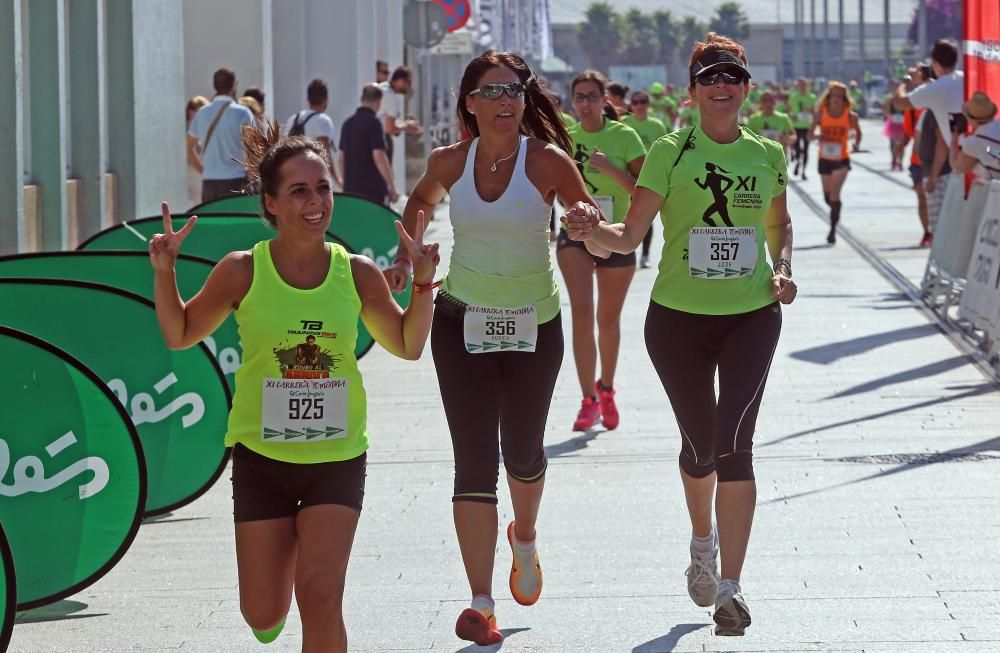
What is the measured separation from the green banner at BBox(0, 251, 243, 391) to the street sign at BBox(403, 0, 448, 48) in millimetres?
15709

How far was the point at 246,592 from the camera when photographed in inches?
189

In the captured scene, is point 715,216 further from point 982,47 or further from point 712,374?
point 982,47

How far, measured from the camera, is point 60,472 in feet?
18.9

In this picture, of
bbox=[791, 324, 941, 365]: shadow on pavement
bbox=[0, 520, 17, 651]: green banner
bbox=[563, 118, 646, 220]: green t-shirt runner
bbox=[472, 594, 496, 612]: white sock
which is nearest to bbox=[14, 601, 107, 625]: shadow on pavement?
bbox=[472, 594, 496, 612]: white sock

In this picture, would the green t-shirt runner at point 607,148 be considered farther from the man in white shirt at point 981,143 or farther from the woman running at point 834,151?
the woman running at point 834,151

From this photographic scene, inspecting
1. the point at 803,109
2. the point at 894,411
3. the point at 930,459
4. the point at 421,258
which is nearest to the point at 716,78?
the point at 421,258

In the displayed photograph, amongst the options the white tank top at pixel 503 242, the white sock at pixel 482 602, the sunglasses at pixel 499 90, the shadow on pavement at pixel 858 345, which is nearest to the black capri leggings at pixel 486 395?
the white tank top at pixel 503 242

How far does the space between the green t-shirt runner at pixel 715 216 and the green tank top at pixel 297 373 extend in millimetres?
1512

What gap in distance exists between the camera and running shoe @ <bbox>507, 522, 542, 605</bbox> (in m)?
6.14

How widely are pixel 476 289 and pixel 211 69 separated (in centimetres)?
1577

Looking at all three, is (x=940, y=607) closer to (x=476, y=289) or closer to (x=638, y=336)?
(x=476, y=289)

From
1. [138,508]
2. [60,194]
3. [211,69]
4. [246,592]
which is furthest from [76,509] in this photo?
[211,69]

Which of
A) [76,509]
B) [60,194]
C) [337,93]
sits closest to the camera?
[76,509]

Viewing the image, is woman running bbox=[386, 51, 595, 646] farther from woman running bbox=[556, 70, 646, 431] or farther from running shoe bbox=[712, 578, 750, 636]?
woman running bbox=[556, 70, 646, 431]
